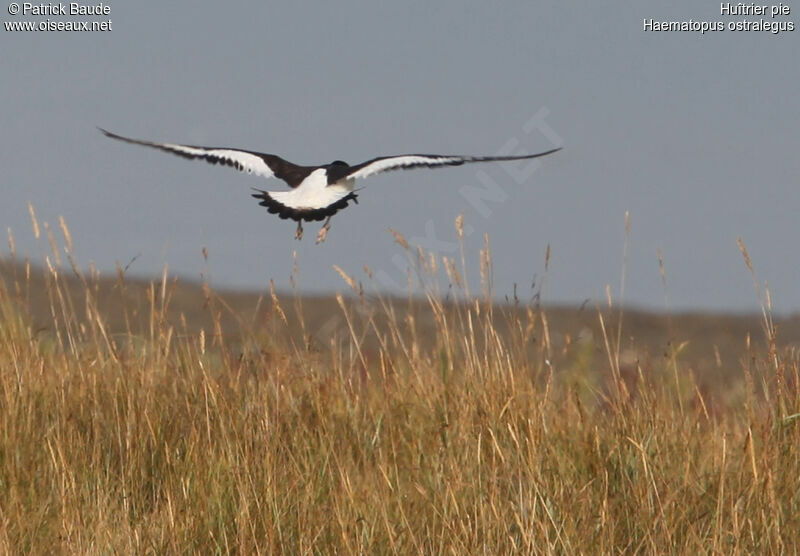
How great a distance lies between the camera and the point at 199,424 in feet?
14.6

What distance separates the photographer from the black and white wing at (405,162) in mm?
4801

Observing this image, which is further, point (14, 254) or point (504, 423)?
point (14, 254)

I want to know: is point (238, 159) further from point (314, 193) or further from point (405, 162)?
point (405, 162)

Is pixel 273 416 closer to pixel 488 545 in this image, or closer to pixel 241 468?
pixel 241 468

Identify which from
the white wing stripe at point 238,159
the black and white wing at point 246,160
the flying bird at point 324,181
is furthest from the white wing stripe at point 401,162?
the white wing stripe at point 238,159

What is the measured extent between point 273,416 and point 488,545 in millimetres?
1405

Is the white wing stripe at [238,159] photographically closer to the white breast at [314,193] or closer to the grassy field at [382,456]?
the white breast at [314,193]

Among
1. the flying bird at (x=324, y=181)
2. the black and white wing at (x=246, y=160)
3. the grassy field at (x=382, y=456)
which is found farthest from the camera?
the black and white wing at (x=246, y=160)

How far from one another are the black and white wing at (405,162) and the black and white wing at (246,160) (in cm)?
46

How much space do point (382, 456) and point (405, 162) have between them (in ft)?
4.58

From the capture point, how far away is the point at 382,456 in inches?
167

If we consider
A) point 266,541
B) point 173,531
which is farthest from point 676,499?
point 173,531

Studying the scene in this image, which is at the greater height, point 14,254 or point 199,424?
point 14,254

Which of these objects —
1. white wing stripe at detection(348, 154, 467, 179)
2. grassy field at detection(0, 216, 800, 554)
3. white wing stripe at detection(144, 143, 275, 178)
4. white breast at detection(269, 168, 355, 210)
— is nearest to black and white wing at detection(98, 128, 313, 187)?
white wing stripe at detection(144, 143, 275, 178)
